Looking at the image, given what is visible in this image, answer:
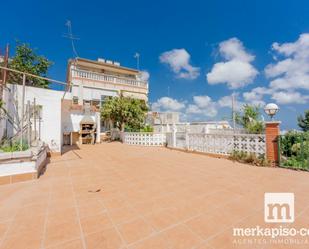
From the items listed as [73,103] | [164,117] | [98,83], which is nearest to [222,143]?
[73,103]

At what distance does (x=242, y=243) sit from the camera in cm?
213

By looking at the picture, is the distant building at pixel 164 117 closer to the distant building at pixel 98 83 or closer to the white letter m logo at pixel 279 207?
the distant building at pixel 98 83

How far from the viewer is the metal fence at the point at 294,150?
579 centimetres

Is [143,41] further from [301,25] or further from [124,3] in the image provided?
[301,25]

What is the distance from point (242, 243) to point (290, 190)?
2.74 meters

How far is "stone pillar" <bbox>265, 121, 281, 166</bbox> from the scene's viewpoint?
6406mm

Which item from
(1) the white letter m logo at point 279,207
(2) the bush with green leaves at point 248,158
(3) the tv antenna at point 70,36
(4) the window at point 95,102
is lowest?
(1) the white letter m logo at point 279,207

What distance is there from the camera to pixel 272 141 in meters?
6.53

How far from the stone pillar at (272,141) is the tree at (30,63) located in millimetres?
16947

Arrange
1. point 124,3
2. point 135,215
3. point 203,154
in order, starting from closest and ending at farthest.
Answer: point 135,215
point 203,154
point 124,3

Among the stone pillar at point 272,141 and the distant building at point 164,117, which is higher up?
the distant building at point 164,117

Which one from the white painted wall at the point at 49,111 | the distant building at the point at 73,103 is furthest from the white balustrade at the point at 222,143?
the white painted wall at the point at 49,111

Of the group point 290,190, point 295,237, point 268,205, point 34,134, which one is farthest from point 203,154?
point 34,134

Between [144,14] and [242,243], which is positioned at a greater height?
[144,14]
